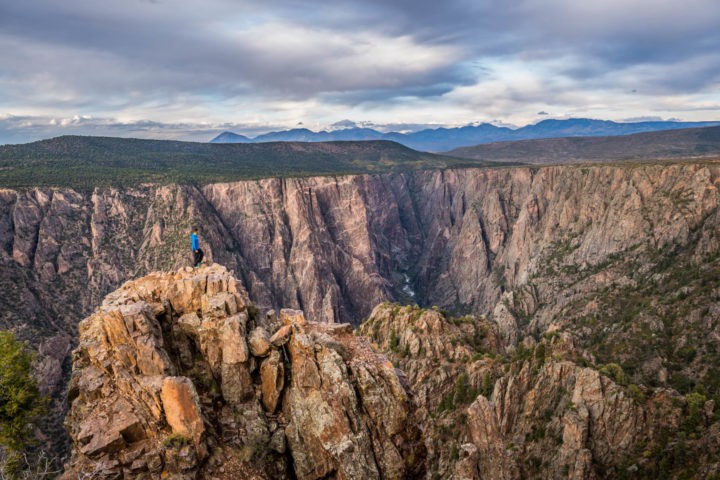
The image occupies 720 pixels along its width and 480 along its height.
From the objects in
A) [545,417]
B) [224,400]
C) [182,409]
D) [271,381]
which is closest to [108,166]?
[545,417]

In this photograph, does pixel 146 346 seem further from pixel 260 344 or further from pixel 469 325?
pixel 469 325

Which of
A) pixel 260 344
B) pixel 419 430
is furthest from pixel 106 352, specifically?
pixel 419 430

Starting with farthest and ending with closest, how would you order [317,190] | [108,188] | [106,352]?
[317,190], [108,188], [106,352]

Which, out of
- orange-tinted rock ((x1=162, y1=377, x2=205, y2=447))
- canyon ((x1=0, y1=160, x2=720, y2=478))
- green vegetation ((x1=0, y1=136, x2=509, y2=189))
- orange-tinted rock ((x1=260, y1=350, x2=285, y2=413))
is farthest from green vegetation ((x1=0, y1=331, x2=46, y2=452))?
green vegetation ((x1=0, y1=136, x2=509, y2=189))

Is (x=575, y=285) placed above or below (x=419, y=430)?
below

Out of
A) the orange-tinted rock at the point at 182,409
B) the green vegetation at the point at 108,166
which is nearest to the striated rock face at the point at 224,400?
the orange-tinted rock at the point at 182,409

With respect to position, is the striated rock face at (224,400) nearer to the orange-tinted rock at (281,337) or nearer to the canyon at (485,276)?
the orange-tinted rock at (281,337)

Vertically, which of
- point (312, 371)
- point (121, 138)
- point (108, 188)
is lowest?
point (312, 371)

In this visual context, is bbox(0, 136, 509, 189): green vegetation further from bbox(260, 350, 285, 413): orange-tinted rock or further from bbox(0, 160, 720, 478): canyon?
bbox(260, 350, 285, 413): orange-tinted rock
